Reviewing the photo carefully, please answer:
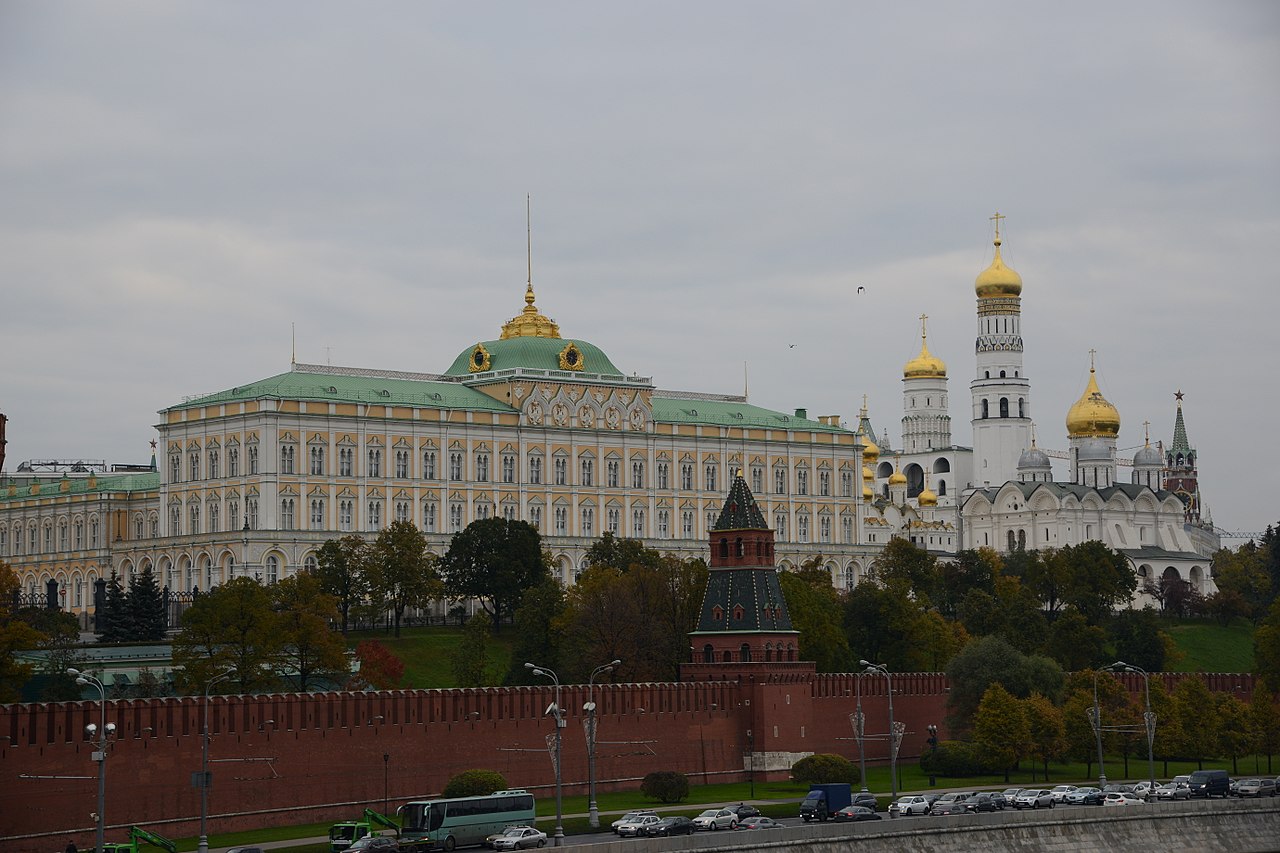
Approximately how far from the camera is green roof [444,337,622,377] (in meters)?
162

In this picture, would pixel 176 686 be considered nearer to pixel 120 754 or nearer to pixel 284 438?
pixel 120 754

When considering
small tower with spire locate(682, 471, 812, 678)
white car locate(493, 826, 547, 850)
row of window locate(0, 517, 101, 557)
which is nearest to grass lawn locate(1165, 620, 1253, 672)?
small tower with spire locate(682, 471, 812, 678)

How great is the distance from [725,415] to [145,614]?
5556 cm

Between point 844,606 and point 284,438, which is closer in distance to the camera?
point 844,606

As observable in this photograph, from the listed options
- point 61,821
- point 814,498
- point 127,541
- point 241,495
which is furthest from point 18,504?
point 61,821

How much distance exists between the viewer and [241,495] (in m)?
146

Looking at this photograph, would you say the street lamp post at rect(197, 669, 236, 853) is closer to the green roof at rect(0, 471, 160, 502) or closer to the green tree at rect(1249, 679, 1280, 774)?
the green tree at rect(1249, 679, 1280, 774)

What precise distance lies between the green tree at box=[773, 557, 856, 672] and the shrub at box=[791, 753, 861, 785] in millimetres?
15042

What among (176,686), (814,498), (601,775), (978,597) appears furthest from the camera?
(814,498)

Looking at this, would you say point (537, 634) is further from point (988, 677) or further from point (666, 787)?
point (666, 787)

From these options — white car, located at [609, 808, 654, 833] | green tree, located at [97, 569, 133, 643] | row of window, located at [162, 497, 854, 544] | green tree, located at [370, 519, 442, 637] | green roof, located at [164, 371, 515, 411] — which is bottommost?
white car, located at [609, 808, 654, 833]

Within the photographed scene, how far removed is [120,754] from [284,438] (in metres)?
65.6

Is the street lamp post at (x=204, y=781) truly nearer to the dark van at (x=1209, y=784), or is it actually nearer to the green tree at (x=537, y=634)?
the green tree at (x=537, y=634)

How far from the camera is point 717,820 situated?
265 feet
